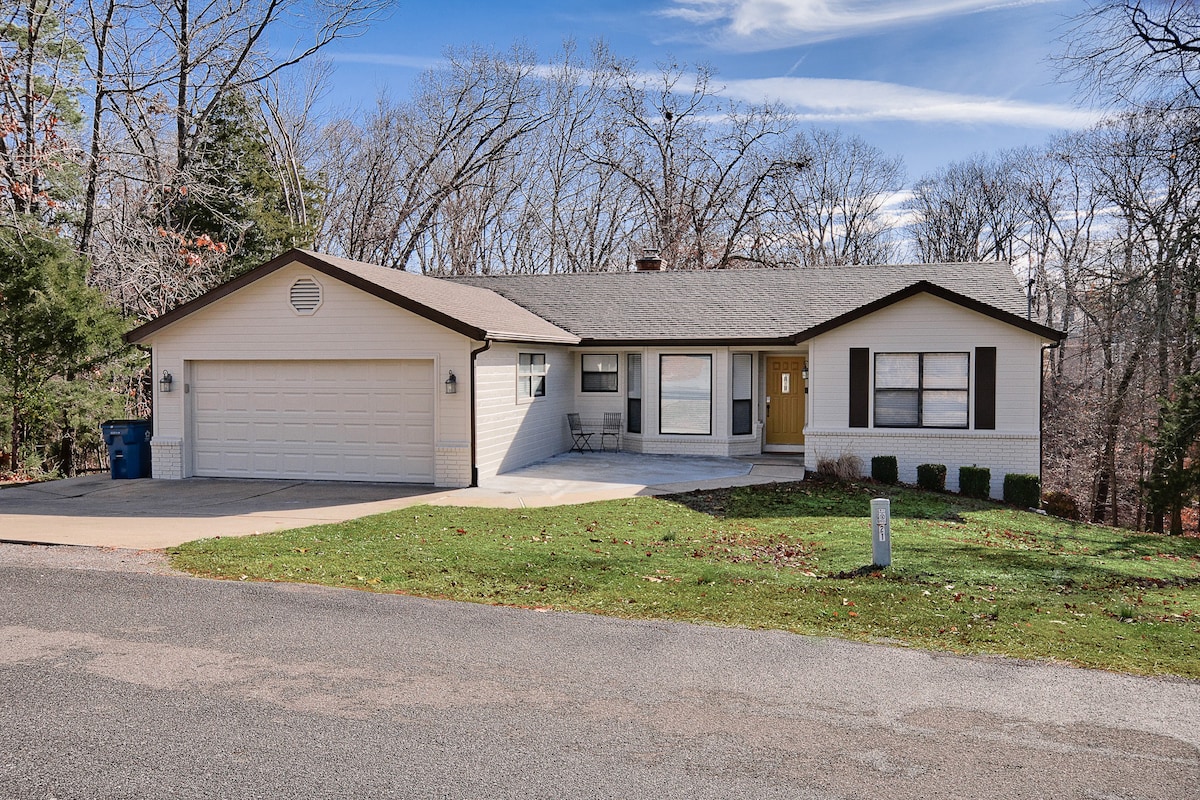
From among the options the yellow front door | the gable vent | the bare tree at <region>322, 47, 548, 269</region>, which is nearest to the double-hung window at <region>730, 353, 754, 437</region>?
the yellow front door

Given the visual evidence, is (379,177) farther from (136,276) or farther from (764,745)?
(764,745)

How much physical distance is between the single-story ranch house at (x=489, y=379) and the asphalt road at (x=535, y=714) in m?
8.07

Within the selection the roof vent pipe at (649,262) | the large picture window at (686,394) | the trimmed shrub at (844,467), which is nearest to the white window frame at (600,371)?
the large picture window at (686,394)

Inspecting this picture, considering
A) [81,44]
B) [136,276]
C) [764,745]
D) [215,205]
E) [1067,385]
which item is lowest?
[764,745]

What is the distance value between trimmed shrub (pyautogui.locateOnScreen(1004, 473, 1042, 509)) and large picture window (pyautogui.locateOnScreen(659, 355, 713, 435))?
234 inches

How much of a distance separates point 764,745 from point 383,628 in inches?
131

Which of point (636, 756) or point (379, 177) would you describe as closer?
point (636, 756)

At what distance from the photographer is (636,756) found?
15.2 feet

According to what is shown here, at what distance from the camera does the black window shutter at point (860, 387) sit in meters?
16.7

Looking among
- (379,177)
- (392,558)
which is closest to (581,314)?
(392,558)

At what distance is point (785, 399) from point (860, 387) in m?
3.18

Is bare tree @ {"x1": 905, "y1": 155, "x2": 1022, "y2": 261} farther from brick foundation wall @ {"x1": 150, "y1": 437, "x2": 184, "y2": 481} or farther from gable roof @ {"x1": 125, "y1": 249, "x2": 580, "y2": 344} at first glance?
brick foundation wall @ {"x1": 150, "y1": 437, "x2": 184, "y2": 481}

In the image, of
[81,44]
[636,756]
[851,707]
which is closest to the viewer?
[636,756]

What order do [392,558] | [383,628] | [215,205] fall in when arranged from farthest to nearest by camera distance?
1. [215,205]
2. [392,558]
3. [383,628]
